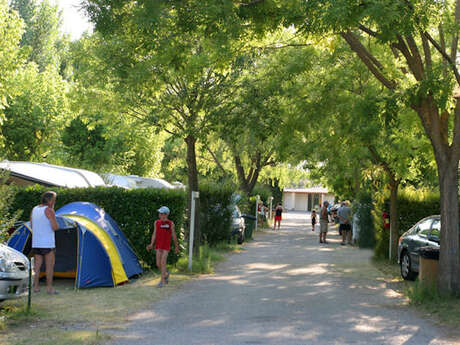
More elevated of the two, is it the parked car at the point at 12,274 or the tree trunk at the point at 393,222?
the tree trunk at the point at 393,222

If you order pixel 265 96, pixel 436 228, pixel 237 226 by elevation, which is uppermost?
pixel 265 96

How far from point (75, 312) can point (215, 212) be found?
39.9 feet

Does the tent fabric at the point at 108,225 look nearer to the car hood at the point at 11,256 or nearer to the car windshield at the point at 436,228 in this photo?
the car hood at the point at 11,256

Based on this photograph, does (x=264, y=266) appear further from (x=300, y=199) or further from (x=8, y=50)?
(x=300, y=199)

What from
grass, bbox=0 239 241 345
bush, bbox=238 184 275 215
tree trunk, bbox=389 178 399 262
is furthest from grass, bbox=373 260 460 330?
bush, bbox=238 184 275 215

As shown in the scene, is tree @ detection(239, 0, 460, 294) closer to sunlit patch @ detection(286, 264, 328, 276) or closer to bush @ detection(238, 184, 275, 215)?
sunlit patch @ detection(286, 264, 328, 276)

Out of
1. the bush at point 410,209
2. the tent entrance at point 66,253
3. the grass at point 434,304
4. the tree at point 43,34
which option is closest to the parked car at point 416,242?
the grass at point 434,304

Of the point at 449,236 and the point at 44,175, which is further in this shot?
the point at 44,175

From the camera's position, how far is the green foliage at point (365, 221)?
23.3 m

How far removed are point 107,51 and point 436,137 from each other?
25.0 feet

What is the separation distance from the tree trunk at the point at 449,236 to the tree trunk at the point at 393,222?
6.99 m

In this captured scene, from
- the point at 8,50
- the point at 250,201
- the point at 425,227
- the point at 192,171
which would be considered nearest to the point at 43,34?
the point at 250,201

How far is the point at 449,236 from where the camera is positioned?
10523 mm

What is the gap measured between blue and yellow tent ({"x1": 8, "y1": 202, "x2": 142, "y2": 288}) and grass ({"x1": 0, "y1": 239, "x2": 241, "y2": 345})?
0.89 feet
